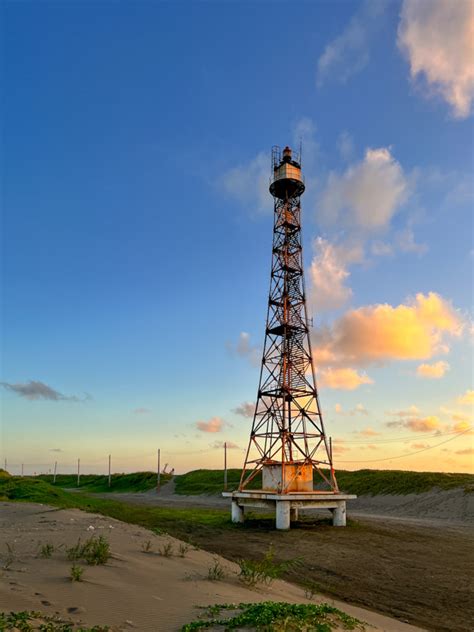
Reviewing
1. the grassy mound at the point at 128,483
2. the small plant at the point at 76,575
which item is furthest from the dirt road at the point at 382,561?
the grassy mound at the point at 128,483

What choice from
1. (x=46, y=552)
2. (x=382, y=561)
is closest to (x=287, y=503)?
(x=382, y=561)

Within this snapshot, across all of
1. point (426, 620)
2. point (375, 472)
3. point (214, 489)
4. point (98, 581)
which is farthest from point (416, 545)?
point (214, 489)

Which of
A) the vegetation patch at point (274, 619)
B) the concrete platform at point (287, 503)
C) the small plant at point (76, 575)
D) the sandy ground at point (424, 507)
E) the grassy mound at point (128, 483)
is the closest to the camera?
the vegetation patch at point (274, 619)

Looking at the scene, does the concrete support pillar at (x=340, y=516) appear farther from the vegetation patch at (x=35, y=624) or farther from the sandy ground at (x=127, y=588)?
the vegetation patch at (x=35, y=624)

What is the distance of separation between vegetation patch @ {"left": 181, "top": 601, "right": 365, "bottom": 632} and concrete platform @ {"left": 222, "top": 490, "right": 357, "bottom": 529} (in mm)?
15330

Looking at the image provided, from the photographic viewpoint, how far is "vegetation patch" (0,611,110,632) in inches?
252

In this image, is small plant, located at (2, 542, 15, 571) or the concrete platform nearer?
small plant, located at (2, 542, 15, 571)

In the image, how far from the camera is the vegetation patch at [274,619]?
7.24 meters

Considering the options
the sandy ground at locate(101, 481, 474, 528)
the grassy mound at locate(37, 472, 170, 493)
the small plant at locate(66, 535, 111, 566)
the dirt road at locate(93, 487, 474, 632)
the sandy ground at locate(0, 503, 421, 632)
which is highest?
the small plant at locate(66, 535, 111, 566)

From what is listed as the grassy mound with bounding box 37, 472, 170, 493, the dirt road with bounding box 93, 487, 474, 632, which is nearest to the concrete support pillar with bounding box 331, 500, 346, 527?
the dirt road with bounding box 93, 487, 474, 632

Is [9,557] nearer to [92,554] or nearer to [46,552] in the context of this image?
[46,552]

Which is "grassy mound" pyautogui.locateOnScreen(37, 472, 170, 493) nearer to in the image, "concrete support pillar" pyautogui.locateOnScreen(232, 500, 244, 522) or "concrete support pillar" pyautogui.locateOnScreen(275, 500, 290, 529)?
"concrete support pillar" pyautogui.locateOnScreen(232, 500, 244, 522)

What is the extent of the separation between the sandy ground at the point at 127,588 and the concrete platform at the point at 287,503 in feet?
30.7

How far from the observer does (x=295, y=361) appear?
2836cm
